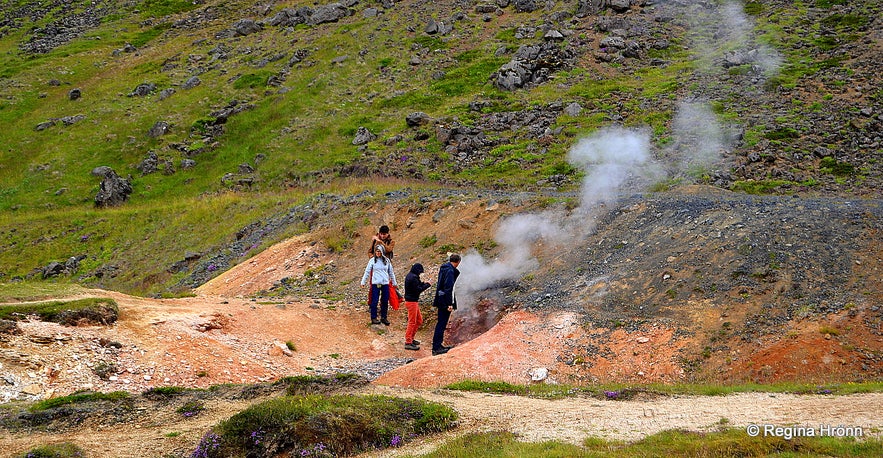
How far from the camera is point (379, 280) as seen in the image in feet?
56.2

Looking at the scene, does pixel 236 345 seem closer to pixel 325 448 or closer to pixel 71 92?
pixel 325 448

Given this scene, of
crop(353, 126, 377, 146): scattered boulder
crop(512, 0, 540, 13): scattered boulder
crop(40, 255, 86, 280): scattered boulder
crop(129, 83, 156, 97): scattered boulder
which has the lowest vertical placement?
crop(40, 255, 86, 280): scattered boulder

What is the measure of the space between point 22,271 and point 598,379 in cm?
3188

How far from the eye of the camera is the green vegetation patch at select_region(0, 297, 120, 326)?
41.5 ft

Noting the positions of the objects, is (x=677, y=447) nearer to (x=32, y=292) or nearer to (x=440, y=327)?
(x=440, y=327)

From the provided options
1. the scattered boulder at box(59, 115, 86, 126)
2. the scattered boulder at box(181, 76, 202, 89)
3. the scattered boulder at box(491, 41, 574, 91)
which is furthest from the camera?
the scattered boulder at box(181, 76, 202, 89)

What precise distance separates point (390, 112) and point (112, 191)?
18602 mm

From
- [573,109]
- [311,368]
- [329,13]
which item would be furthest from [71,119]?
[311,368]

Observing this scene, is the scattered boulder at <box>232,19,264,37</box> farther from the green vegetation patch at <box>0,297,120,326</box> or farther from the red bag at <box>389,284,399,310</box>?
the green vegetation patch at <box>0,297,120,326</box>

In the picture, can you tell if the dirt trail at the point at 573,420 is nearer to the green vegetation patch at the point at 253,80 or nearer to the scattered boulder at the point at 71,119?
the green vegetation patch at the point at 253,80

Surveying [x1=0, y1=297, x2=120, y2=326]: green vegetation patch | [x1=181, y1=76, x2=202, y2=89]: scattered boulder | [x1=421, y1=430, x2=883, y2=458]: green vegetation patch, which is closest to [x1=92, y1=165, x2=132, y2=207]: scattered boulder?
[x1=181, y1=76, x2=202, y2=89]: scattered boulder

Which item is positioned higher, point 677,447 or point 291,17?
point 677,447

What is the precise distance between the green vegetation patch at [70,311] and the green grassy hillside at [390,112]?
1308cm

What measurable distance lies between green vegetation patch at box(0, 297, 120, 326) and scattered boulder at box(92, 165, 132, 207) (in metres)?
29.1
